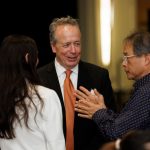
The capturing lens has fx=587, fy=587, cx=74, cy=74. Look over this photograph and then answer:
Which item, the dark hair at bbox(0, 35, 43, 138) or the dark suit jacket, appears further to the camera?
the dark suit jacket

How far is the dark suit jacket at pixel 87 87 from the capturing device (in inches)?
144

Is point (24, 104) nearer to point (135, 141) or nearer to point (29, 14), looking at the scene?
point (135, 141)

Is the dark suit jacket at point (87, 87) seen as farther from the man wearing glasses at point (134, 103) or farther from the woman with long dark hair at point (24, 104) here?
the woman with long dark hair at point (24, 104)

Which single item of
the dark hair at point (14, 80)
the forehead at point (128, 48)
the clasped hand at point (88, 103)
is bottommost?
the clasped hand at point (88, 103)

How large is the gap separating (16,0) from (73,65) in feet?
14.4

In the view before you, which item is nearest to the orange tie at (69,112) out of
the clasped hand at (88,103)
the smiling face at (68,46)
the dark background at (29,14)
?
the smiling face at (68,46)

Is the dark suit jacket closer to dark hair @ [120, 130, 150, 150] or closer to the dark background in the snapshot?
dark hair @ [120, 130, 150, 150]

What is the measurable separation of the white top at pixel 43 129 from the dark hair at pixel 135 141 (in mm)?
1063

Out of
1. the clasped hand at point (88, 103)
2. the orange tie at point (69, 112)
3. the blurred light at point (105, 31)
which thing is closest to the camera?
the clasped hand at point (88, 103)

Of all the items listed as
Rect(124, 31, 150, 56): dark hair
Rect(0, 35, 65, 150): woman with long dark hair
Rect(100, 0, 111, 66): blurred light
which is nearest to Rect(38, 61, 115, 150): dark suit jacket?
Rect(0, 35, 65, 150): woman with long dark hair

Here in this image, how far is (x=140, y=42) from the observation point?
312 cm

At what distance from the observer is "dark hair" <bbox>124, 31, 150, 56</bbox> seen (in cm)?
311

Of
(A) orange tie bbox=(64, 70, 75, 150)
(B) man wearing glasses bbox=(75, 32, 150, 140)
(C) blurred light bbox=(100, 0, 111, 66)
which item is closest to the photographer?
(B) man wearing glasses bbox=(75, 32, 150, 140)

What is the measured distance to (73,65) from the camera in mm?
3742
